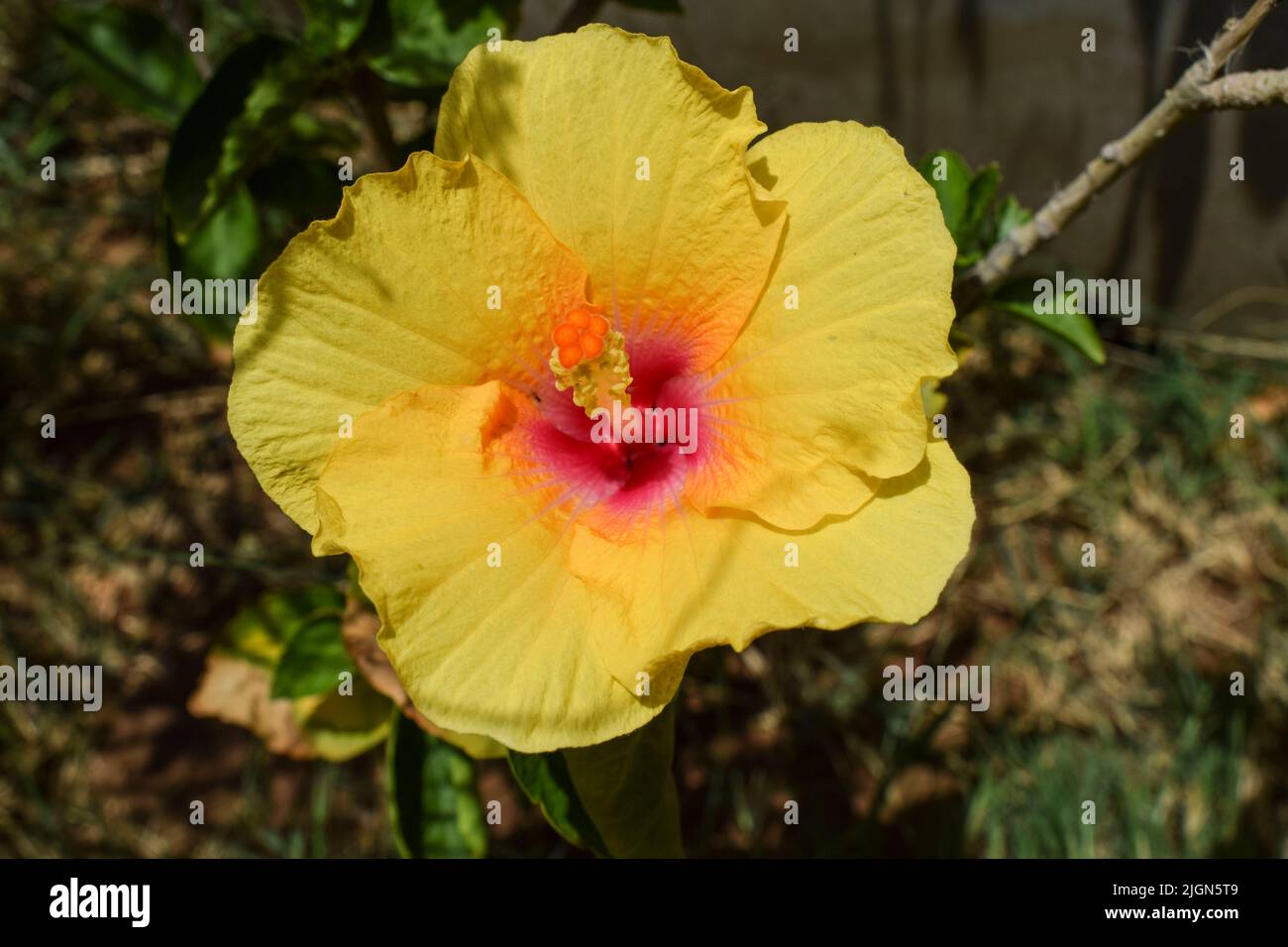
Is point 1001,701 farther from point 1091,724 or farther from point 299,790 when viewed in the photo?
point 299,790

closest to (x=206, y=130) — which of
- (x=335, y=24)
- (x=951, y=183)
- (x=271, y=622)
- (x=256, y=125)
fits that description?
(x=256, y=125)

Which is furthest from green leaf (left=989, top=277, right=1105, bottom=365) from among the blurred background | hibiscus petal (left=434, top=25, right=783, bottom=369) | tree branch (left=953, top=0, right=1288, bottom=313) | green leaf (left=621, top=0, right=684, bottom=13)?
the blurred background

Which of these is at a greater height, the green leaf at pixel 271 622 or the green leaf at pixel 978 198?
the green leaf at pixel 978 198

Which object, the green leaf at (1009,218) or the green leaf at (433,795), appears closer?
the green leaf at (1009,218)

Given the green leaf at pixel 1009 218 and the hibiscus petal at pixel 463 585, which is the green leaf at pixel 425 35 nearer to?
the hibiscus petal at pixel 463 585

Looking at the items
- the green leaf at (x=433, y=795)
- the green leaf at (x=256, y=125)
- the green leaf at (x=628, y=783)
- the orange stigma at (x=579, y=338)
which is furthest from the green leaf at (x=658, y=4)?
the green leaf at (x=433, y=795)

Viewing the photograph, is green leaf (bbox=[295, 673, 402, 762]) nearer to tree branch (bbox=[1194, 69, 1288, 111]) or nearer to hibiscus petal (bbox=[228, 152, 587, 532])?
hibiscus petal (bbox=[228, 152, 587, 532])
